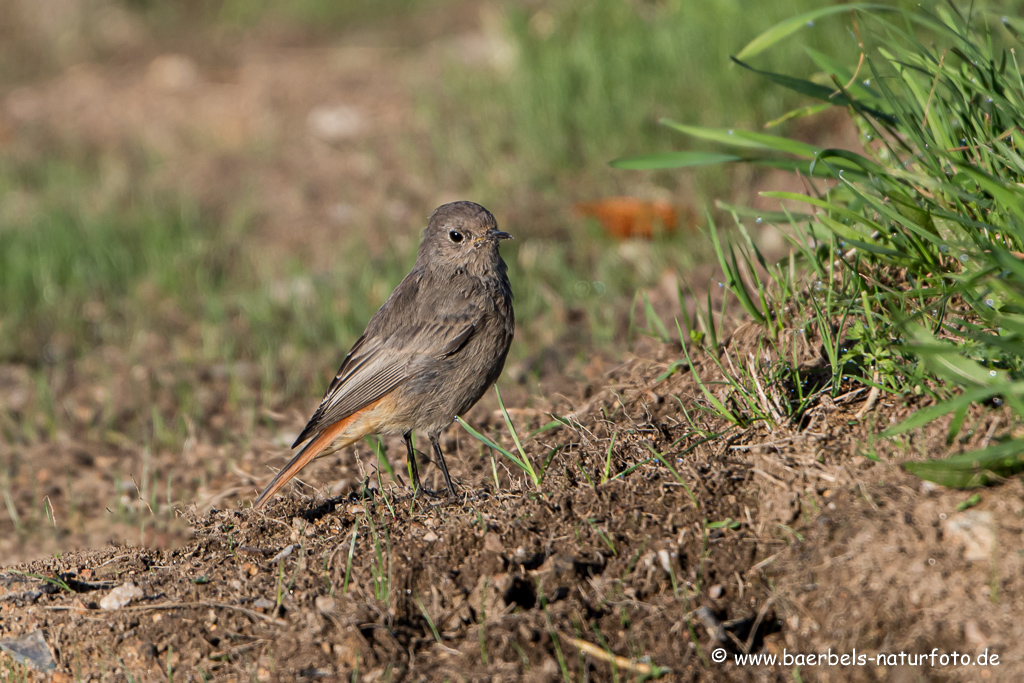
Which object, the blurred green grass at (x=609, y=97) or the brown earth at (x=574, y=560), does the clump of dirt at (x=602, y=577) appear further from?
the blurred green grass at (x=609, y=97)

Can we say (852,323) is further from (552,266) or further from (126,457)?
(126,457)

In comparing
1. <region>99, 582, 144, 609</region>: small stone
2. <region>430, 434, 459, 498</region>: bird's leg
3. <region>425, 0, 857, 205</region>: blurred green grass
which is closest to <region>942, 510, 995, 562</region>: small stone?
<region>430, 434, 459, 498</region>: bird's leg

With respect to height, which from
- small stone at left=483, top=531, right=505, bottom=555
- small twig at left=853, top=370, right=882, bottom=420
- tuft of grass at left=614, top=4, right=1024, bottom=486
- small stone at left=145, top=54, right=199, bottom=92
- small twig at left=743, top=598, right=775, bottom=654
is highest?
small stone at left=145, top=54, right=199, bottom=92

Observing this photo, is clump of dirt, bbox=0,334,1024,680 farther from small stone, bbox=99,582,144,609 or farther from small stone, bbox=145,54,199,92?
small stone, bbox=145,54,199,92

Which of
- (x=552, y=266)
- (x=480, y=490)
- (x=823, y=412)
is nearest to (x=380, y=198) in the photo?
(x=552, y=266)

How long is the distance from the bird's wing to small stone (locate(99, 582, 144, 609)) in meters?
1.13

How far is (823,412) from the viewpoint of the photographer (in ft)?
12.8

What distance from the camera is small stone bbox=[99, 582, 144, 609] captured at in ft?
12.1

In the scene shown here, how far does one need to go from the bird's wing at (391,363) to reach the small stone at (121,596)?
A: 113cm

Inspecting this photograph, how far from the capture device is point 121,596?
12.2ft

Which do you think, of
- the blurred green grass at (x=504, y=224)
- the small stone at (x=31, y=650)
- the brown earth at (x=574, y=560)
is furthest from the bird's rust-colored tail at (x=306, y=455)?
the blurred green grass at (x=504, y=224)

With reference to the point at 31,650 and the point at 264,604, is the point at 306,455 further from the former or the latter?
the point at 31,650

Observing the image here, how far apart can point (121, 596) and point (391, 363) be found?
1.66m

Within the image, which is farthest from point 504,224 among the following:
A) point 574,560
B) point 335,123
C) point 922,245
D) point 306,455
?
point 574,560
